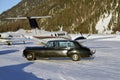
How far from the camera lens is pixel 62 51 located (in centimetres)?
2698

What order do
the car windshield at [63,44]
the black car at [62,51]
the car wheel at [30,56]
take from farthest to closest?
the car wheel at [30,56]
the car windshield at [63,44]
the black car at [62,51]

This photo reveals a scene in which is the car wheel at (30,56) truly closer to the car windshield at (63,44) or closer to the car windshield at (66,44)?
the car windshield at (63,44)

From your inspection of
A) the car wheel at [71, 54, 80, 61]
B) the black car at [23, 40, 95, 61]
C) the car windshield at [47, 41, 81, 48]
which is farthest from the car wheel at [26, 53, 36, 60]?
the car wheel at [71, 54, 80, 61]

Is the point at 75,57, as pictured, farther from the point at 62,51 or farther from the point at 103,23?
the point at 103,23

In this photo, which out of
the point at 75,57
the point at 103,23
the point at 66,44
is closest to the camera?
the point at 75,57

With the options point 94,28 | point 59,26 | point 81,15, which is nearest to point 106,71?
point 94,28

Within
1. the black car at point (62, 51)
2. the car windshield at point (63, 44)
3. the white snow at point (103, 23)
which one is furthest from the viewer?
the white snow at point (103, 23)

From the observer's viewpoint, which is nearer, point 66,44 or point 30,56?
point 66,44

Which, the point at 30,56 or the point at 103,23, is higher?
the point at 30,56

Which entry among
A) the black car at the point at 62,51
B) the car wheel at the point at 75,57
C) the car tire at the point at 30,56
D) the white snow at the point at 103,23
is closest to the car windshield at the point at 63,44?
the black car at the point at 62,51

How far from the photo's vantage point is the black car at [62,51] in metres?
26.8

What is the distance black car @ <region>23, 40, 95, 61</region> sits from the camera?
1054 inches

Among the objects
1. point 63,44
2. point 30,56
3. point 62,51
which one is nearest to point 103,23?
point 63,44

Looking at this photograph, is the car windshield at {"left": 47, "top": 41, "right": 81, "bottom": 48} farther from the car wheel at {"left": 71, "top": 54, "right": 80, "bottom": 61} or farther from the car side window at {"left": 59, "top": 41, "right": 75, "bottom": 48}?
the car wheel at {"left": 71, "top": 54, "right": 80, "bottom": 61}
